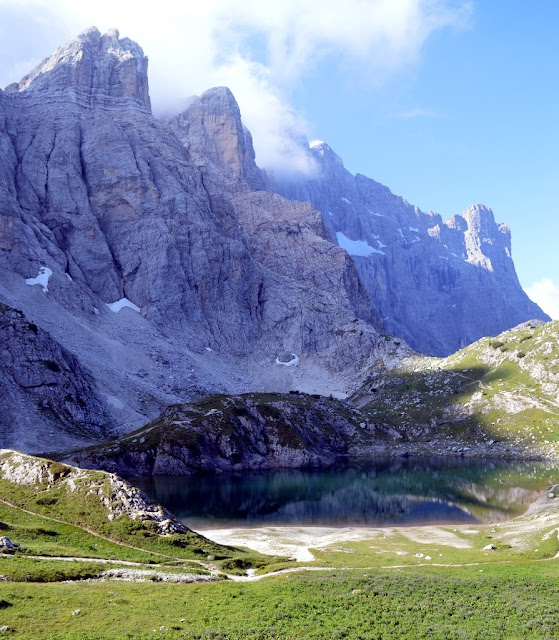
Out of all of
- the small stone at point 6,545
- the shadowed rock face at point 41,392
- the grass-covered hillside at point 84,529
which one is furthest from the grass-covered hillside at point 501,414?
the small stone at point 6,545

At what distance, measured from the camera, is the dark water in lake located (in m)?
90.8

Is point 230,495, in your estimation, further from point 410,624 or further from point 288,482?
point 410,624

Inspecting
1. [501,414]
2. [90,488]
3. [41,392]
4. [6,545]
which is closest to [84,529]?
[90,488]

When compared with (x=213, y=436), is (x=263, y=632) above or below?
below

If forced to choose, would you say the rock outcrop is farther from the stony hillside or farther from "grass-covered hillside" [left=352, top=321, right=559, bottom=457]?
"grass-covered hillside" [left=352, top=321, right=559, bottom=457]

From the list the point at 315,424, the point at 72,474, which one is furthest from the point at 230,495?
the point at 315,424

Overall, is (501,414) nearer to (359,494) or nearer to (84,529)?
(359,494)

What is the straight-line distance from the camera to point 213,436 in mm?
147750

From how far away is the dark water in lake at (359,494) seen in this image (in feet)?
298

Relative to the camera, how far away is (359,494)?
11369 centimetres

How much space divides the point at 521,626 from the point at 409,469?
12140cm

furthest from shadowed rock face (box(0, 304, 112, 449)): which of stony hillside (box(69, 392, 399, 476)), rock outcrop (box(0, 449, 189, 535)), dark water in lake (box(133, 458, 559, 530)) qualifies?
rock outcrop (box(0, 449, 189, 535))

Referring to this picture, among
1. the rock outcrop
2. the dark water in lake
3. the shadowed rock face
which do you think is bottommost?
the dark water in lake

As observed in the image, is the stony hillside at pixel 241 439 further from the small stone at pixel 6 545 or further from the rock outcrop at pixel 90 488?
the small stone at pixel 6 545
